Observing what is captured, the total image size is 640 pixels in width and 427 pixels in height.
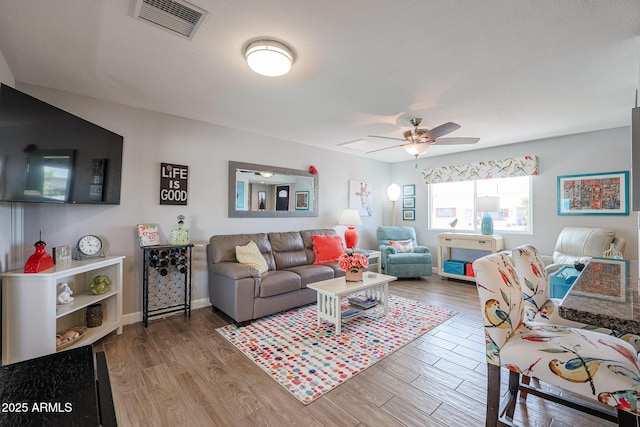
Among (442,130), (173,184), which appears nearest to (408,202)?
(442,130)

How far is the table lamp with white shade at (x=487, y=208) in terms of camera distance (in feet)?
15.0

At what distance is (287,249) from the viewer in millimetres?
4059

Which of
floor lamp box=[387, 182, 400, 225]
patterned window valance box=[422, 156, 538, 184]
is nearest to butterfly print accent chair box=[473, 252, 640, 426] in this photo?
patterned window valance box=[422, 156, 538, 184]

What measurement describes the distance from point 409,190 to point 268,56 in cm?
478

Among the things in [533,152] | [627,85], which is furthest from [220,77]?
[533,152]

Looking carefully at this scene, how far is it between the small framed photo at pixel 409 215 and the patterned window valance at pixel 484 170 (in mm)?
721

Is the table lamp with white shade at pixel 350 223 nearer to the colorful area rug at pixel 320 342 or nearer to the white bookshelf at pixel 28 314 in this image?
the colorful area rug at pixel 320 342

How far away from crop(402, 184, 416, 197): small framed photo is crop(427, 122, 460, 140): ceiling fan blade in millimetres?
3036

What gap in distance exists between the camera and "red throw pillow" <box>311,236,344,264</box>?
4.21 meters

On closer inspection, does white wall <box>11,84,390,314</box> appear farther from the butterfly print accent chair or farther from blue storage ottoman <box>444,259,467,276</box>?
the butterfly print accent chair

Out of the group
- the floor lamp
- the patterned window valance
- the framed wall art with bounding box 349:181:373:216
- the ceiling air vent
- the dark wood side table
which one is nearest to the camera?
the dark wood side table

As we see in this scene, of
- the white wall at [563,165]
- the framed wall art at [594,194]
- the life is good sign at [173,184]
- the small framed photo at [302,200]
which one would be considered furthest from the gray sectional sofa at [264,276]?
the framed wall art at [594,194]

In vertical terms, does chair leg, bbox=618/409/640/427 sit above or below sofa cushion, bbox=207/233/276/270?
below

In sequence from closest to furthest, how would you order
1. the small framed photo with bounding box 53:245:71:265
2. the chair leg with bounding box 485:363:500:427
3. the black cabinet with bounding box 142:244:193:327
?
the chair leg with bounding box 485:363:500:427 → the small framed photo with bounding box 53:245:71:265 → the black cabinet with bounding box 142:244:193:327
